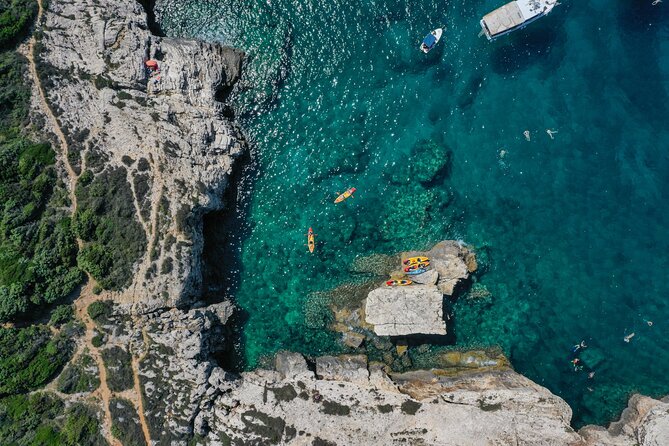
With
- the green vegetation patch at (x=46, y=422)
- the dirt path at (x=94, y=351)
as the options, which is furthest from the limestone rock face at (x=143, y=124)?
the green vegetation patch at (x=46, y=422)

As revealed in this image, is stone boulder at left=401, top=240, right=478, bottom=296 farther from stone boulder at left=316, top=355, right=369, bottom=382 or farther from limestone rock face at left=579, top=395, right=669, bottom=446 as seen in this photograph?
limestone rock face at left=579, top=395, right=669, bottom=446

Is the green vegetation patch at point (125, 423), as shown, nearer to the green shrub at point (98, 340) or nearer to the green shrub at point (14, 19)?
the green shrub at point (98, 340)

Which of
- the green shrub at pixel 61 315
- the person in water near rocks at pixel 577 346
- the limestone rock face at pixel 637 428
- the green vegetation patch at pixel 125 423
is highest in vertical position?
the green shrub at pixel 61 315

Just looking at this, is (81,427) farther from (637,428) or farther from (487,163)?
(637,428)

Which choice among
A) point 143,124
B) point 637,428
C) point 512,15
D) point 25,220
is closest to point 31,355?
point 25,220

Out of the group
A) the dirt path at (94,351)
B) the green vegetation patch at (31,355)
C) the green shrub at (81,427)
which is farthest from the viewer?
the dirt path at (94,351)

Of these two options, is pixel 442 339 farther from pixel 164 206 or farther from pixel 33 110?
pixel 33 110
